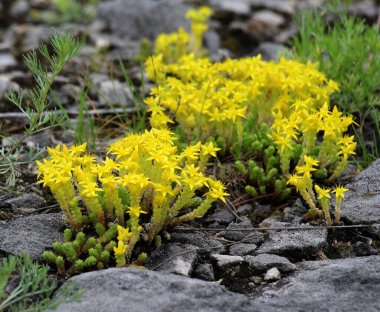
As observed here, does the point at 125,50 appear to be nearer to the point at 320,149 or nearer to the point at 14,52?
the point at 14,52

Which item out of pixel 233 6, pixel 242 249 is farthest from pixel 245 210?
pixel 233 6

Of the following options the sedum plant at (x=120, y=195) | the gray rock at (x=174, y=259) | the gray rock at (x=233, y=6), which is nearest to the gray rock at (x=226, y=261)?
the gray rock at (x=174, y=259)

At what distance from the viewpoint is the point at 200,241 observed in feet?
11.7

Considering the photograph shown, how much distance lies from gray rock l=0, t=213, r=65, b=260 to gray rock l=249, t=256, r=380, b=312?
1.22 metres

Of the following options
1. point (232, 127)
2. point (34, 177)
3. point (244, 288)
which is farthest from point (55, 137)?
point (244, 288)

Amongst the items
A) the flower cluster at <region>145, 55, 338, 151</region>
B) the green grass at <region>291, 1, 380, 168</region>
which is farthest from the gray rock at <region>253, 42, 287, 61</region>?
the flower cluster at <region>145, 55, 338, 151</region>

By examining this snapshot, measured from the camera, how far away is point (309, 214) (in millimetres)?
3771

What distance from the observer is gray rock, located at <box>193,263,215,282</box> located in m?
3.25

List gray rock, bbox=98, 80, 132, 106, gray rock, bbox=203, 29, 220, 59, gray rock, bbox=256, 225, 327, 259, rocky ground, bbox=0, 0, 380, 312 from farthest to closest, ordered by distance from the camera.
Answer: gray rock, bbox=203, 29, 220, 59, gray rock, bbox=98, 80, 132, 106, gray rock, bbox=256, 225, 327, 259, rocky ground, bbox=0, 0, 380, 312

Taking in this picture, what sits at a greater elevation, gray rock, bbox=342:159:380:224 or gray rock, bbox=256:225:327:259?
gray rock, bbox=342:159:380:224

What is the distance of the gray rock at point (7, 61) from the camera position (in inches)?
266

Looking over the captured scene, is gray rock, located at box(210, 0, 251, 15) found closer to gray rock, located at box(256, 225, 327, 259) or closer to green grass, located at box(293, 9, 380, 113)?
green grass, located at box(293, 9, 380, 113)

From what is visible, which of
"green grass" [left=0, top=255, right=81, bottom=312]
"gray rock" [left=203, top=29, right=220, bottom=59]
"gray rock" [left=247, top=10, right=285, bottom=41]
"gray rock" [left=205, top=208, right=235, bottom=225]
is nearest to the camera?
"green grass" [left=0, top=255, right=81, bottom=312]

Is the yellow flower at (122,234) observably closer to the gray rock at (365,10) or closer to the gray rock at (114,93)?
the gray rock at (114,93)
